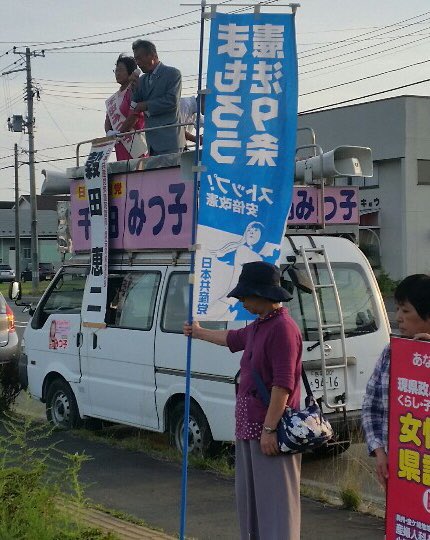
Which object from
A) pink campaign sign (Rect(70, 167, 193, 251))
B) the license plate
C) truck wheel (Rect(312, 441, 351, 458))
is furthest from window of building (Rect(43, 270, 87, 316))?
the license plate

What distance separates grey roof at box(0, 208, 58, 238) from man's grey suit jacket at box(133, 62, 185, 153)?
72042 mm

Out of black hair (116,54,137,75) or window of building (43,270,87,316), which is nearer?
window of building (43,270,87,316)

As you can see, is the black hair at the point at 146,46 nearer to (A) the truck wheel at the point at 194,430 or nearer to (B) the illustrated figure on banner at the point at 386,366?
(A) the truck wheel at the point at 194,430

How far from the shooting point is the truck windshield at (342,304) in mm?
7902

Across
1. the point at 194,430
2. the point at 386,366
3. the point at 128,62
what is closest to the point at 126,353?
the point at 194,430

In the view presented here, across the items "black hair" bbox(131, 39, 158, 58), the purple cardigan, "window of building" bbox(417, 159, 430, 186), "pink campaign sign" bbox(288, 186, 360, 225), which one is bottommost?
the purple cardigan

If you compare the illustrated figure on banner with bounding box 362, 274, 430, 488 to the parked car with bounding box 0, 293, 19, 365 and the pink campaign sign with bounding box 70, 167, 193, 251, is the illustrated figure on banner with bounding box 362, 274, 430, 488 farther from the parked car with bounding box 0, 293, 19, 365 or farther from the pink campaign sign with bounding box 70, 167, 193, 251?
the parked car with bounding box 0, 293, 19, 365

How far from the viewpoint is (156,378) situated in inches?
340

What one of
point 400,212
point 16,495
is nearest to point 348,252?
point 16,495

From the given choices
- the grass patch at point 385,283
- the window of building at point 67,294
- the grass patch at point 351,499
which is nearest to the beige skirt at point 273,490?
the grass patch at point 351,499

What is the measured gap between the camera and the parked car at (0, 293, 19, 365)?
42.0 feet

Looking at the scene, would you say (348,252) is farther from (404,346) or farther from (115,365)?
(404,346)

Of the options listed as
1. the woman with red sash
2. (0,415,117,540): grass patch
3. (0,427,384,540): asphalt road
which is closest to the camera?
(0,415,117,540): grass patch

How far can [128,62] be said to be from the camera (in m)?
10.4
